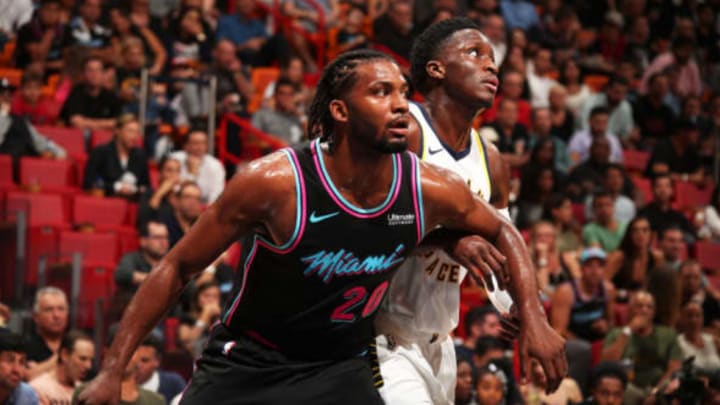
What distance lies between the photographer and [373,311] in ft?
16.5

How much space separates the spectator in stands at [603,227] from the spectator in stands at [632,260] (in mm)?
294

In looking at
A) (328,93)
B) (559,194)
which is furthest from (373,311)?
(559,194)

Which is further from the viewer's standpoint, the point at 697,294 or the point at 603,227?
the point at 603,227

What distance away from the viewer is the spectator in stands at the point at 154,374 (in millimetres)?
8836

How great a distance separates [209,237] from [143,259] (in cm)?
622

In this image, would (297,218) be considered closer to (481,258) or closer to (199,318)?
(481,258)

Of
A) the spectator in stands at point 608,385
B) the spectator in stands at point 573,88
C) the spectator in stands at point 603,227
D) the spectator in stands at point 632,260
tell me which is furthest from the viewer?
the spectator in stands at point 573,88

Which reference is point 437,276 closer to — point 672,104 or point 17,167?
point 17,167

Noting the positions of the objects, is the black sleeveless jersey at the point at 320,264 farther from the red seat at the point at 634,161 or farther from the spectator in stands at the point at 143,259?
the red seat at the point at 634,161

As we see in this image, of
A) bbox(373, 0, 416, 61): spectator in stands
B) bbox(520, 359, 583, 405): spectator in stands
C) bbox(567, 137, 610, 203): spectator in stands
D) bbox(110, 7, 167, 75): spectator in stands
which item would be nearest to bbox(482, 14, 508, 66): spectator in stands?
bbox(373, 0, 416, 61): spectator in stands

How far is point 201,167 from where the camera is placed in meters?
12.6

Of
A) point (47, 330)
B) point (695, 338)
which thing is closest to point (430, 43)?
point (47, 330)

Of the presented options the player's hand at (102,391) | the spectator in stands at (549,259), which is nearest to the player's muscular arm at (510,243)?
the player's hand at (102,391)

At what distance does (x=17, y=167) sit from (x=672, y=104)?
916cm
